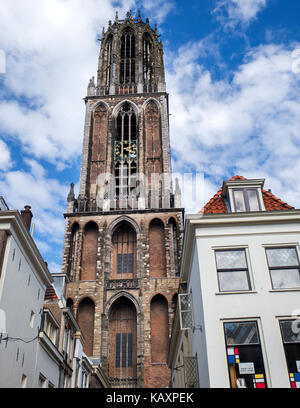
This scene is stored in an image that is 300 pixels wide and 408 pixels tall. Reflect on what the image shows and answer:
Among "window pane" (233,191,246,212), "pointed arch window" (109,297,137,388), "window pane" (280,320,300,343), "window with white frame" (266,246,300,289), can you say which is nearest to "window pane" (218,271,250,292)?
"window with white frame" (266,246,300,289)

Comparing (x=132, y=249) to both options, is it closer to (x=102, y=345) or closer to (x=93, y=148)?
(x=102, y=345)

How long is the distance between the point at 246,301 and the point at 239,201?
10.9ft

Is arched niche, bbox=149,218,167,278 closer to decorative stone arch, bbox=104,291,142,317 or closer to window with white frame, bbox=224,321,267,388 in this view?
decorative stone arch, bbox=104,291,142,317

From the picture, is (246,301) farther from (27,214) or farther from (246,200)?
(27,214)

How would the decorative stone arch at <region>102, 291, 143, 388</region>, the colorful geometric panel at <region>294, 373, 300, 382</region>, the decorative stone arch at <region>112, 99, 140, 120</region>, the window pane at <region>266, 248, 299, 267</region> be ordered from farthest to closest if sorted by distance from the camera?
the decorative stone arch at <region>112, 99, 140, 120</region> → the decorative stone arch at <region>102, 291, 143, 388</region> → the window pane at <region>266, 248, 299, 267</region> → the colorful geometric panel at <region>294, 373, 300, 382</region>

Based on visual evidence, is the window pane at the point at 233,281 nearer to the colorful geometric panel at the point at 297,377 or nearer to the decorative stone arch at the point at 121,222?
the colorful geometric panel at the point at 297,377

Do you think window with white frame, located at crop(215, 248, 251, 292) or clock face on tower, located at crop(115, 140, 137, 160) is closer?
window with white frame, located at crop(215, 248, 251, 292)

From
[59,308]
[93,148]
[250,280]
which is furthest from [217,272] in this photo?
[93,148]

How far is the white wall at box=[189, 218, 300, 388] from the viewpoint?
33.2 feet

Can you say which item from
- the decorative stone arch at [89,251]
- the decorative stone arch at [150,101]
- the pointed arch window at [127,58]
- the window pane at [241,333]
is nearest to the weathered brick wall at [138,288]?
the decorative stone arch at [89,251]

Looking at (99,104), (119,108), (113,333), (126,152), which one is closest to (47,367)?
(113,333)

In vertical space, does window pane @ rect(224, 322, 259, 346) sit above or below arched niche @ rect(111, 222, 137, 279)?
below

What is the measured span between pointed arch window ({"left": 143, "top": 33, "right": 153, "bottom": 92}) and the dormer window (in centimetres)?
3110
